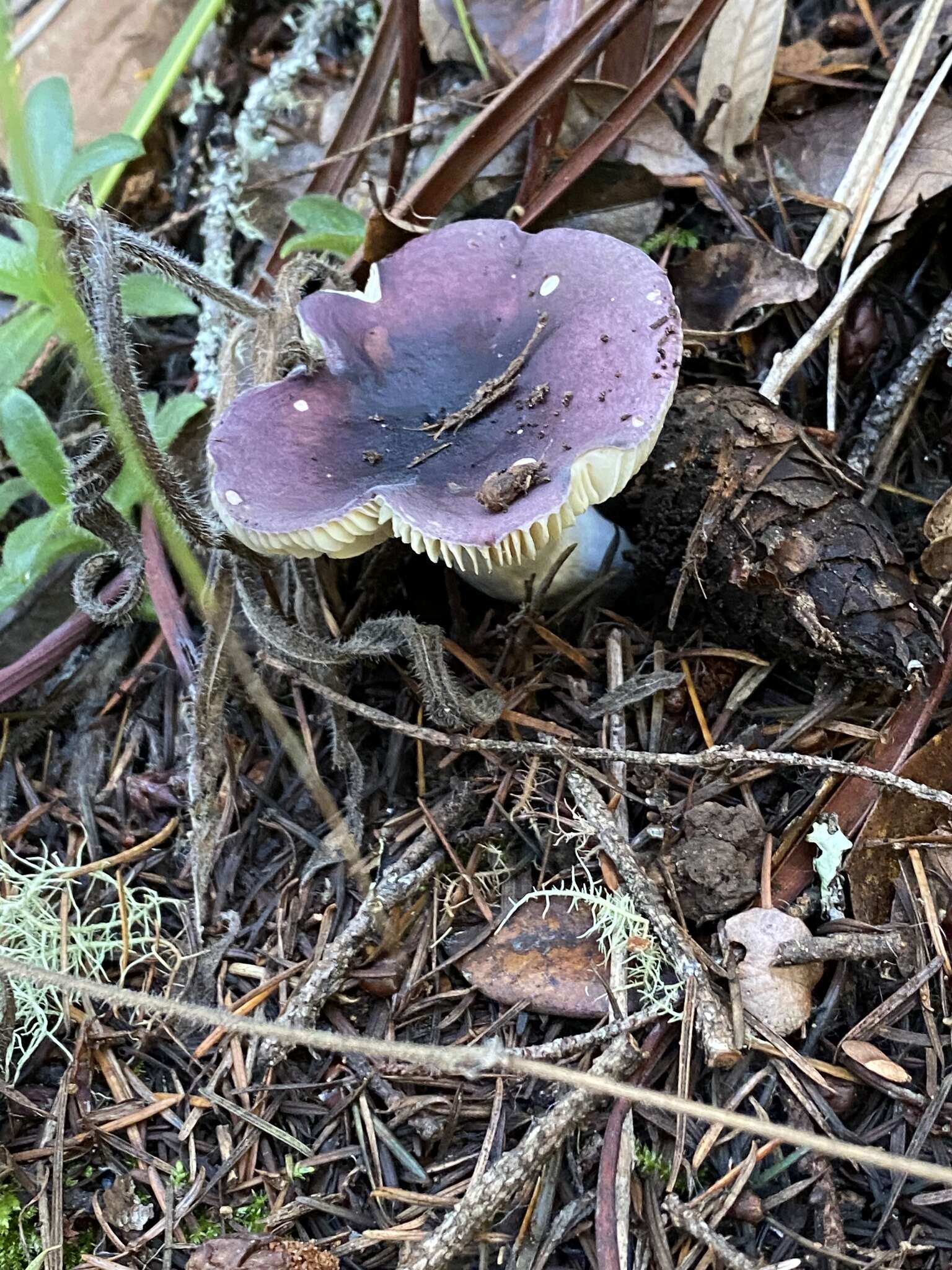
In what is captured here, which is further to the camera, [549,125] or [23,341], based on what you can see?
[549,125]

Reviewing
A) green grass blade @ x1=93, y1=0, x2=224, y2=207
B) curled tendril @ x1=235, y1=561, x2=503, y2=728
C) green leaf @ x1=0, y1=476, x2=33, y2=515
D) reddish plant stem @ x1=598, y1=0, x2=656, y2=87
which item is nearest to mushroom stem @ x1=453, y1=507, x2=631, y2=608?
curled tendril @ x1=235, y1=561, x2=503, y2=728

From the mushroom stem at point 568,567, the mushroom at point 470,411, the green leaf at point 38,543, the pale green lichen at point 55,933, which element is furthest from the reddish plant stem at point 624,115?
the pale green lichen at point 55,933

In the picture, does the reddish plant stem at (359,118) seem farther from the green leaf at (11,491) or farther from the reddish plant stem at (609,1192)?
the reddish plant stem at (609,1192)

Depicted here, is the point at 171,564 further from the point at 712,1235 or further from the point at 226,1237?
the point at 712,1235

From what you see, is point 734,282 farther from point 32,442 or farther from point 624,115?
point 32,442

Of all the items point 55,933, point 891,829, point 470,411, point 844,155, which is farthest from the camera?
point 844,155

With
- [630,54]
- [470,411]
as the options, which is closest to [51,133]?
[470,411]

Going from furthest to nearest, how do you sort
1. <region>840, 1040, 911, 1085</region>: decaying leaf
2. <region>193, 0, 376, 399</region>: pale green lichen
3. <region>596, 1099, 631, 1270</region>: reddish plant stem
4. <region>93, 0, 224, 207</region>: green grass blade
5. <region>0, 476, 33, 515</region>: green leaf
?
<region>93, 0, 224, 207</region>: green grass blade < <region>193, 0, 376, 399</region>: pale green lichen < <region>0, 476, 33, 515</region>: green leaf < <region>840, 1040, 911, 1085</region>: decaying leaf < <region>596, 1099, 631, 1270</region>: reddish plant stem

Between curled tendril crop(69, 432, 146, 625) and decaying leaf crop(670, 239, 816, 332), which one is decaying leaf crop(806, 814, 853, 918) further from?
curled tendril crop(69, 432, 146, 625)
